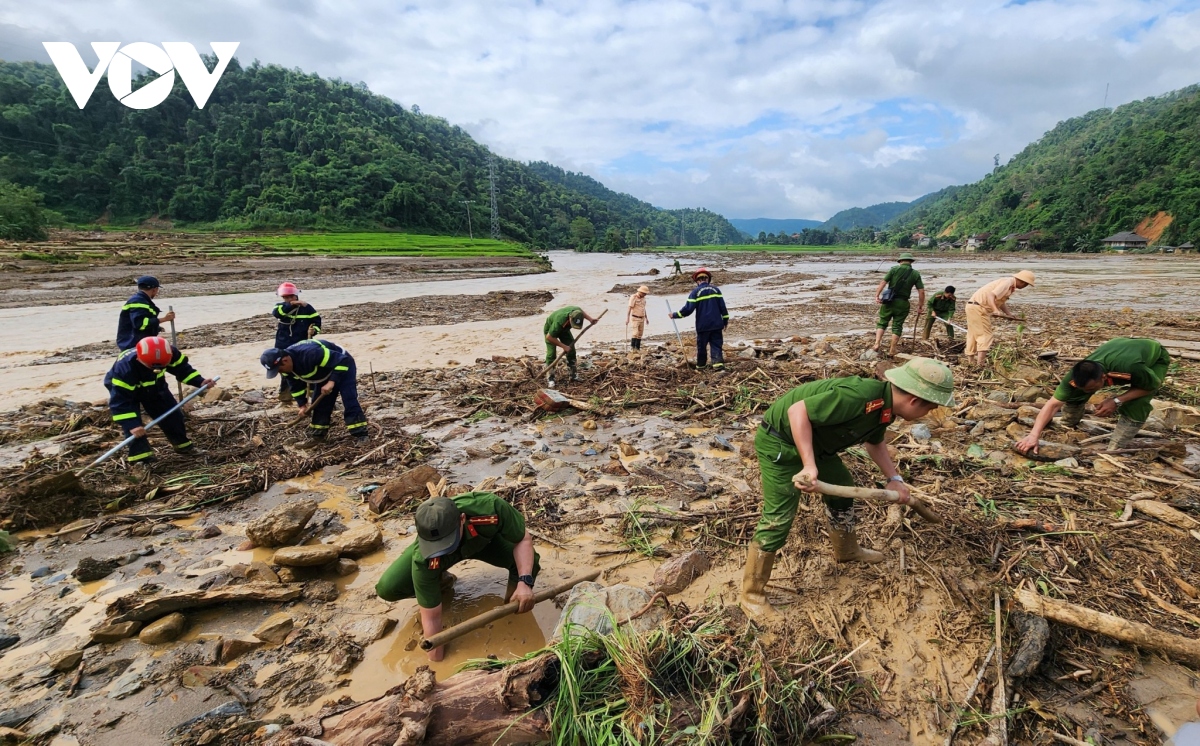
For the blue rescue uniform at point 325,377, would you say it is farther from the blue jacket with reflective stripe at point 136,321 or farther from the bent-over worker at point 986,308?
the bent-over worker at point 986,308

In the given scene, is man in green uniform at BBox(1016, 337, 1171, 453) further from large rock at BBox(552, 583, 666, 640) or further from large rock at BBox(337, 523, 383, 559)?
large rock at BBox(337, 523, 383, 559)

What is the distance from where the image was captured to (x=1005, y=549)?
3.47 meters

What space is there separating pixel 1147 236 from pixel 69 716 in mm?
84687

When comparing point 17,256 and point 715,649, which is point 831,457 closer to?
point 715,649

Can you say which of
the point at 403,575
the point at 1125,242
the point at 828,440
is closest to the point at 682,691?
the point at 828,440

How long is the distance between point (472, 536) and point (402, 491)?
1.93 meters

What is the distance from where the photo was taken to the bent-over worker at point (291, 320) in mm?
7547

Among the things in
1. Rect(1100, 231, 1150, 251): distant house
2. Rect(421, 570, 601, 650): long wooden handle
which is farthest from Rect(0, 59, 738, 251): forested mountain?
Rect(421, 570, 601, 650): long wooden handle

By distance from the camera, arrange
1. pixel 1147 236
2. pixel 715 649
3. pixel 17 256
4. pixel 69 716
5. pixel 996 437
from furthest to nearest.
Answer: pixel 1147 236, pixel 17 256, pixel 996 437, pixel 69 716, pixel 715 649

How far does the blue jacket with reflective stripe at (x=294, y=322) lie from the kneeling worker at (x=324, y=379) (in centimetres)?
181

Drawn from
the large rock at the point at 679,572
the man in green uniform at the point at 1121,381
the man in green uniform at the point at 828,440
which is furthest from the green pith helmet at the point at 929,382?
the man in green uniform at the point at 1121,381

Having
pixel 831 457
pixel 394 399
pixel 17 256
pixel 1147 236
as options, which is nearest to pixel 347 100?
pixel 17 256

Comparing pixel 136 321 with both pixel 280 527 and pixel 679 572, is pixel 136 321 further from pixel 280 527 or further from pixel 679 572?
pixel 679 572

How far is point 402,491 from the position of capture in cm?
474
